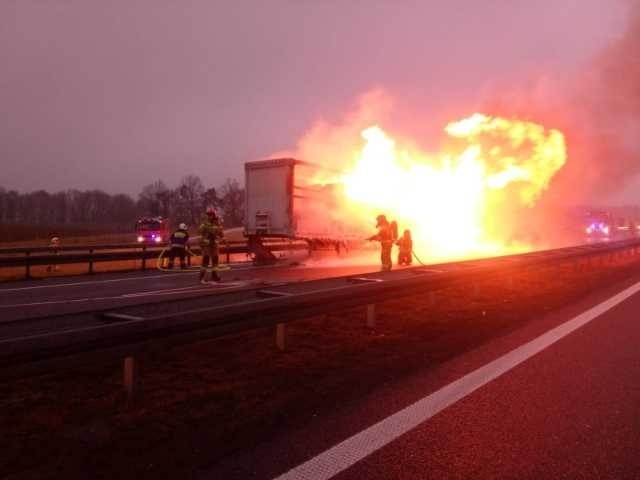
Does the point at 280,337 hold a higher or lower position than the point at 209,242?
lower

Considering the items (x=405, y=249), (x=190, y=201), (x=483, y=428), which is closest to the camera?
(x=483, y=428)

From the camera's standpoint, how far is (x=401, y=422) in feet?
13.1

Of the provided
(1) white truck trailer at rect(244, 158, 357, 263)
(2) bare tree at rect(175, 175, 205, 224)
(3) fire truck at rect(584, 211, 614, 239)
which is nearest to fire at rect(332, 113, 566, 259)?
(1) white truck trailer at rect(244, 158, 357, 263)

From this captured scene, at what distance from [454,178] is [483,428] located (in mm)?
20645

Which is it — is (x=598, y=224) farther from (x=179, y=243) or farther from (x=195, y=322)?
(x=195, y=322)

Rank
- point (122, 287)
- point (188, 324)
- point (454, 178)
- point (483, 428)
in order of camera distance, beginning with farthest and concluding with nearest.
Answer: point (454, 178) < point (122, 287) < point (188, 324) < point (483, 428)

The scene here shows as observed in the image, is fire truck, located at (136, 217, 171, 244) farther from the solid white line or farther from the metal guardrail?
the solid white line

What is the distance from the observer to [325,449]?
3.52 meters

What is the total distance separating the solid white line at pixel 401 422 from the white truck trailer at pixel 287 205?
11855 millimetres

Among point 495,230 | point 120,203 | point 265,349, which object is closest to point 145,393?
point 265,349

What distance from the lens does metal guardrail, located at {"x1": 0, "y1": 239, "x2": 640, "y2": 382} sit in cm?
375

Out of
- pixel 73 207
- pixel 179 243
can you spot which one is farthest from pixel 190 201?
pixel 179 243

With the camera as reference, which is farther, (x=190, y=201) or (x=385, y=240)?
(x=190, y=201)

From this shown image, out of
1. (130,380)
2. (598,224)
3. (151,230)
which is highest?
(598,224)
